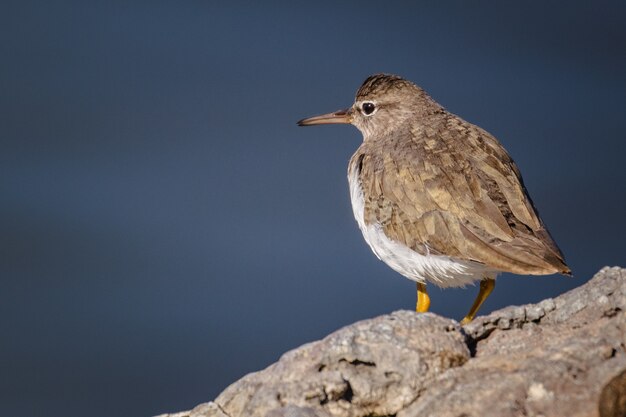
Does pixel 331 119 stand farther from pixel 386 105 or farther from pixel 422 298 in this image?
pixel 422 298

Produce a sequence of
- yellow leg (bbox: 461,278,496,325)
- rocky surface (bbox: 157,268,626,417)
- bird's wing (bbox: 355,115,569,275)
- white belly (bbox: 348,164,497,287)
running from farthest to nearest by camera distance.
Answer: yellow leg (bbox: 461,278,496,325) → white belly (bbox: 348,164,497,287) → bird's wing (bbox: 355,115,569,275) → rocky surface (bbox: 157,268,626,417)

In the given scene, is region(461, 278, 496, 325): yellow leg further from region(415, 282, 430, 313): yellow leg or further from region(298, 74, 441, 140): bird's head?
region(298, 74, 441, 140): bird's head

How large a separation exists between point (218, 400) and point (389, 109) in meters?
4.60

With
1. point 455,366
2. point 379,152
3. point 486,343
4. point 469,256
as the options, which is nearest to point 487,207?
point 469,256

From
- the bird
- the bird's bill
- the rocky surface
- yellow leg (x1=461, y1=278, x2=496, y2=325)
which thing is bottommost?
yellow leg (x1=461, y1=278, x2=496, y2=325)

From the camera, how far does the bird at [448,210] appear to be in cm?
633

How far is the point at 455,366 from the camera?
14.4ft

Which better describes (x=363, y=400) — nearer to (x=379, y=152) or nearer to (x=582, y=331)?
(x=582, y=331)

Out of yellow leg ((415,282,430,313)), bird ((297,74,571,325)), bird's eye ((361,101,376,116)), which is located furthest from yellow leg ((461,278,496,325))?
bird's eye ((361,101,376,116))

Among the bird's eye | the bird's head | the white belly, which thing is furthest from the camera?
the bird's eye

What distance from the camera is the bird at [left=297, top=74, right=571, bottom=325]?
→ 633 centimetres

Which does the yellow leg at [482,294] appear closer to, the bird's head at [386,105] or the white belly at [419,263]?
the white belly at [419,263]

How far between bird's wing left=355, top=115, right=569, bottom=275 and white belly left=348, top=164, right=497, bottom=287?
0.08 m

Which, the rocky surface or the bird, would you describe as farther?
the bird
